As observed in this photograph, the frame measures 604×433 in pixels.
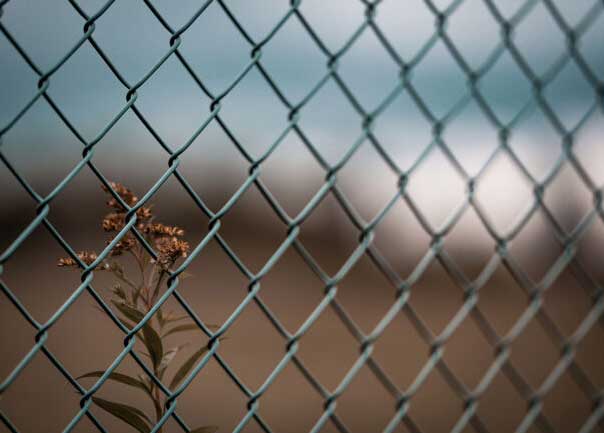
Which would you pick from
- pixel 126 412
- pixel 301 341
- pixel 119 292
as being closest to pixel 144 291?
pixel 119 292

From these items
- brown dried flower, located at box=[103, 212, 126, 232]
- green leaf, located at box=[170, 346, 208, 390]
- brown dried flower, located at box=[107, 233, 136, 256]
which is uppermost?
brown dried flower, located at box=[103, 212, 126, 232]

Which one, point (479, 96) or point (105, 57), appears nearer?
point (105, 57)

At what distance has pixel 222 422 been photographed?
5.88 m

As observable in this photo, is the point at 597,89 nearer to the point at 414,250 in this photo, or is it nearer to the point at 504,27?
the point at 504,27

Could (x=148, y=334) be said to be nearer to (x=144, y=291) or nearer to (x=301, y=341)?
(x=144, y=291)

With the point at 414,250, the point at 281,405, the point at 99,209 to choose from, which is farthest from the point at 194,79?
the point at 99,209

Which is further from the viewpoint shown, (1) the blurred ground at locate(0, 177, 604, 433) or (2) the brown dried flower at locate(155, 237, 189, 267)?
(1) the blurred ground at locate(0, 177, 604, 433)

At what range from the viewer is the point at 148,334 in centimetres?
89

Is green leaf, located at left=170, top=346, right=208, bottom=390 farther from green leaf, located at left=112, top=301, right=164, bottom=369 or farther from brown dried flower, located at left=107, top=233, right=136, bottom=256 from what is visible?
brown dried flower, located at left=107, top=233, right=136, bottom=256

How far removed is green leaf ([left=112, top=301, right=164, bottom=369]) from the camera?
0.87 metres

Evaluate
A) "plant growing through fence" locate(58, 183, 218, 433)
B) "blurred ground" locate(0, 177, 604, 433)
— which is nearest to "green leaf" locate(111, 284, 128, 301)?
"plant growing through fence" locate(58, 183, 218, 433)

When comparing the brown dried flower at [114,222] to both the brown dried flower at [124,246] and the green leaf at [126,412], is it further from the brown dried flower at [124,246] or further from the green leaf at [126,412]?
the green leaf at [126,412]

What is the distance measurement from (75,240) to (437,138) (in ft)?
29.6

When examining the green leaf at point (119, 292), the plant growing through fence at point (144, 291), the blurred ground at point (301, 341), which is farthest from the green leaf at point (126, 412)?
the blurred ground at point (301, 341)
